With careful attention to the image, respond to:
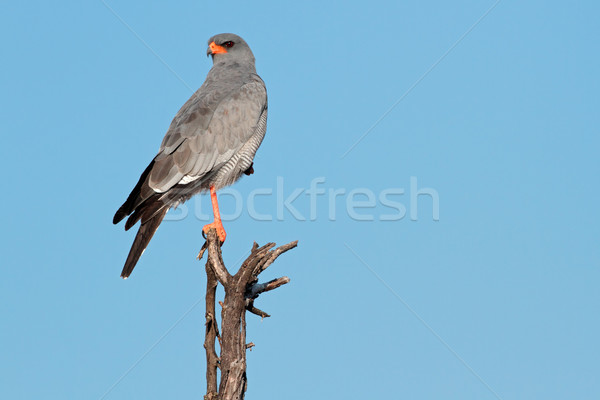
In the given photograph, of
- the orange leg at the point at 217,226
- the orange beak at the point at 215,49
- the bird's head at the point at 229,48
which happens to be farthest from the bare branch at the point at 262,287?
the orange beak at the point at 215,49

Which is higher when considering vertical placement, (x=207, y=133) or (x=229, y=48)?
(x=229, y=48)

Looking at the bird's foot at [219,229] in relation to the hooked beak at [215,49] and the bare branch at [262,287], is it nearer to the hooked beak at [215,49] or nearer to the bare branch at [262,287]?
the bare branch at [262,287]

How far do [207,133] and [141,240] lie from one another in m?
1.96

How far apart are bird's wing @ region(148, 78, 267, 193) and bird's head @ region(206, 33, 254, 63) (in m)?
1.00

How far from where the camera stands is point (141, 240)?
331 inches

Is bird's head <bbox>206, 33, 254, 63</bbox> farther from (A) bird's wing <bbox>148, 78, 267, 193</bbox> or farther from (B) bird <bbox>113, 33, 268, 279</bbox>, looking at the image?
(A) bird's wing <bbox>148, 78, 267, 193</bbox>

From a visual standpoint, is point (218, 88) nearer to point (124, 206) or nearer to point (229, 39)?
point (229, 39)

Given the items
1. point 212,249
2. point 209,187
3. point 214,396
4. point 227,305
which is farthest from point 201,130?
point 214,396

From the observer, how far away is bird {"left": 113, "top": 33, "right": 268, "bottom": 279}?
8609 mm

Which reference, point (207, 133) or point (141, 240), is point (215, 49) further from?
point (141, 240)

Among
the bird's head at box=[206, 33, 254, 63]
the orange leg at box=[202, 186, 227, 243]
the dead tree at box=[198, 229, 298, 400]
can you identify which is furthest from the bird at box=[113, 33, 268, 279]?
the dead tree at box=[198, 229, 298, 400]

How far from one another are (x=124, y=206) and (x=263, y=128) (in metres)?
2.62

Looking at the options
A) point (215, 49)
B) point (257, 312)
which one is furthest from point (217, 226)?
point (215, 49)

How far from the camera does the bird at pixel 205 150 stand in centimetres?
861
